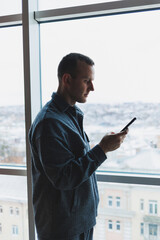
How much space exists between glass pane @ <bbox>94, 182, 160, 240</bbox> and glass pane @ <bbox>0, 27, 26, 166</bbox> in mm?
677

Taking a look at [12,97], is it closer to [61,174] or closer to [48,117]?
[48,117]

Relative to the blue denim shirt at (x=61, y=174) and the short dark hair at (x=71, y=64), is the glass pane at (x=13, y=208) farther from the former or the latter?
the short dark hair at (x=71, y=64)

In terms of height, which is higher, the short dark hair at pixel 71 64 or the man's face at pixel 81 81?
the short dark hair at pixel 71 64

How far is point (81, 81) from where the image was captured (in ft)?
3.75

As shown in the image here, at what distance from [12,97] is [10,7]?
0.65 meters

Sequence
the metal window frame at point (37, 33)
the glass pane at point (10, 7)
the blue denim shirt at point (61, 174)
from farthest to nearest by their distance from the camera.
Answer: the glass pane at point (10, 7), the metal window frame at point (37, 33), the blue denim shirt at point (61, 174)

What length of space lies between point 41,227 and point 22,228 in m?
0.75

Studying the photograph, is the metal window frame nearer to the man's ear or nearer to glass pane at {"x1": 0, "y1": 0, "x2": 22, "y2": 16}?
glass pane at {"x1": 0, "y1": 0, "x2": 22, "y2": 16}

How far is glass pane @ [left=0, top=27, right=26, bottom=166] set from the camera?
1674 mm

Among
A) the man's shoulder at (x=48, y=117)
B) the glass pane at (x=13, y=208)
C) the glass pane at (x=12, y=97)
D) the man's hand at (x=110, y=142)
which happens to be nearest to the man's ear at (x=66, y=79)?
the man's shoulder at (x=48, y=117)

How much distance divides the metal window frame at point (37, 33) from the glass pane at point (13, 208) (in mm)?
148

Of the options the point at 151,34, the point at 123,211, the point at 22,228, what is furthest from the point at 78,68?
the point at 22,228

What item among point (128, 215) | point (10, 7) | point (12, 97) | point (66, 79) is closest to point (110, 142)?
point (66, 79)

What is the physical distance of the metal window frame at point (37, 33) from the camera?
141 cm
